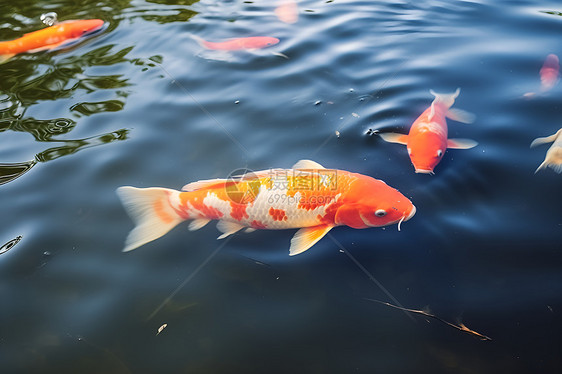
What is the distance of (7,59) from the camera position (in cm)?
515

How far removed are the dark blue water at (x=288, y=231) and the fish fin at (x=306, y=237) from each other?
80 mm

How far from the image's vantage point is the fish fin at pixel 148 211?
279 centimetres

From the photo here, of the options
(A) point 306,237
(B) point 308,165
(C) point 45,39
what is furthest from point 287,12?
(A) point 306,237

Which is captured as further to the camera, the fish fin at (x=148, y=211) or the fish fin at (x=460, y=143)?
the fish fin at (x=460, y=143)

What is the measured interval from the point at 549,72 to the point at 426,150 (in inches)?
72.4

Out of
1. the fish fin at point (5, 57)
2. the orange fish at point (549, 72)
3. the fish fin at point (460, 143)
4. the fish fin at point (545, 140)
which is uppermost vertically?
the orange fish at point (549, 72)

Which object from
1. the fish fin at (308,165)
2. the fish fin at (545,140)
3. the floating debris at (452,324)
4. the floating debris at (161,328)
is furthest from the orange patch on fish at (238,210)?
the fish fin at (545,140)

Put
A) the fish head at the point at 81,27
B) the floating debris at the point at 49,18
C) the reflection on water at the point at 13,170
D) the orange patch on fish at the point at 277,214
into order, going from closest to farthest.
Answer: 1. the orange patch on fish at the point at 277,214
2. the reflection on water at the point at 13,170
3. the fish head at the point at 81,27
4. the floating debris at the point at 49,18

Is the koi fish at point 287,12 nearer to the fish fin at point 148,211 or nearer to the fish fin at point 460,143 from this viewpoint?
the fish fin at point 460,143

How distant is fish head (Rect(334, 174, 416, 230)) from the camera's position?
8.59 feet

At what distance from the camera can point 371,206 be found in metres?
2.64

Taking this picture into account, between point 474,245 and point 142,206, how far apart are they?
210 cm

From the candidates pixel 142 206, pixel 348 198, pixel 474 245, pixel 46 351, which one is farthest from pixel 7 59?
pixel 474 245

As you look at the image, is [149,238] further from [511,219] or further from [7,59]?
[7,59]
